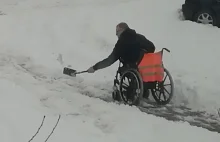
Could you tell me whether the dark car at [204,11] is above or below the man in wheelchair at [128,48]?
above

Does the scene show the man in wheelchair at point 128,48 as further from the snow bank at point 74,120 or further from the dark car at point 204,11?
the dark car at point 204,11

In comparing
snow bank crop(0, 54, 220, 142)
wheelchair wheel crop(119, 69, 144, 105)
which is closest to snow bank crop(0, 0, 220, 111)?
wheelchair wheel crop(119, 69, 144, 105)

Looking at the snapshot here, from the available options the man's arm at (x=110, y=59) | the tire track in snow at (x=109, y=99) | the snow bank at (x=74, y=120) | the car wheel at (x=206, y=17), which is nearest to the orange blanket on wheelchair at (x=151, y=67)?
the man's arm at (x=110, y=59)

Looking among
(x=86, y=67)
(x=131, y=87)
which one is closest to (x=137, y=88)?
(x=131, y=87)

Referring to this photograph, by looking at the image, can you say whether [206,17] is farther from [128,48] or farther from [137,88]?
[137,88]

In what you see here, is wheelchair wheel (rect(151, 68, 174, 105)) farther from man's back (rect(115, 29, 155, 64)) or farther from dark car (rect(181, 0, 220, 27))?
dark car (rect(181, 0, 220, 27))

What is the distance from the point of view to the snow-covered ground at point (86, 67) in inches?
244

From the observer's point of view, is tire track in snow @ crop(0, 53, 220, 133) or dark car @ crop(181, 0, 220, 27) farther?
dark car @ crop(181, 0, 220, 27)

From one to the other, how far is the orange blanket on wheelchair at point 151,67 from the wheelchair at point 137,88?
0.18ft

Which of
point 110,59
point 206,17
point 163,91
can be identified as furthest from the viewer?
point 206,17

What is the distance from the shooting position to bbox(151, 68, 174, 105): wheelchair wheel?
828cm

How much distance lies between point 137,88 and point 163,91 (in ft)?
2.05

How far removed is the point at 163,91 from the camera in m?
8.38

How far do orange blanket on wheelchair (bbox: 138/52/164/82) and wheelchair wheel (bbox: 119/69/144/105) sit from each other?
0.17m
